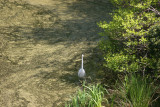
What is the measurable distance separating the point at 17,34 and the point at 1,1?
2.88 metres

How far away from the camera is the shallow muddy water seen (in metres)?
4.67

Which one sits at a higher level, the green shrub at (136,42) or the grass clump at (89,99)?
the green shrub at (136,42)

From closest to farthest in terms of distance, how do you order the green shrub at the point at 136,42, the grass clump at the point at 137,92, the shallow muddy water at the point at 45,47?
the grass clump at the point at 137,92, the green shrub at the point at 136,42, the shallow muddy water at the point at 45,47

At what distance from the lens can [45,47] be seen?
6383mm

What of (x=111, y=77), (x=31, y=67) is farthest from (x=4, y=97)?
(x=111, y=77)

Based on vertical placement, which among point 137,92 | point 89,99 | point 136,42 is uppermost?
point 136,42

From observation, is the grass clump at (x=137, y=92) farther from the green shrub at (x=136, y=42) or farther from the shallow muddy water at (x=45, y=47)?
the shallow muddy water at (x=45, y=47)

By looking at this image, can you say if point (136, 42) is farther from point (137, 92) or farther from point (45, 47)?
point (45, 47)

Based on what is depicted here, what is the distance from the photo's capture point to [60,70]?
5387mm

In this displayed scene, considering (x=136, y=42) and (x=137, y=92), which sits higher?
(x=136, y=42)

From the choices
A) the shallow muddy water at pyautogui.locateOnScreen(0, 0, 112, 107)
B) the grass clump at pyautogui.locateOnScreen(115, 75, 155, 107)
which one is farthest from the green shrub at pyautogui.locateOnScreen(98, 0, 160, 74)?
the shallow muddy water at pyautogui.locateOnScreen(0, 0, 112, 107)

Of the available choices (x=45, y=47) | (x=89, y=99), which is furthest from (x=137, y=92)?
(x=45, y=47)

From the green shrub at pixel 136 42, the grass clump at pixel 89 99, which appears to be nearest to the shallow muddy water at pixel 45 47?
the grass clump at pixel 89 99

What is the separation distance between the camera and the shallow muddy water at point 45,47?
184 inches
